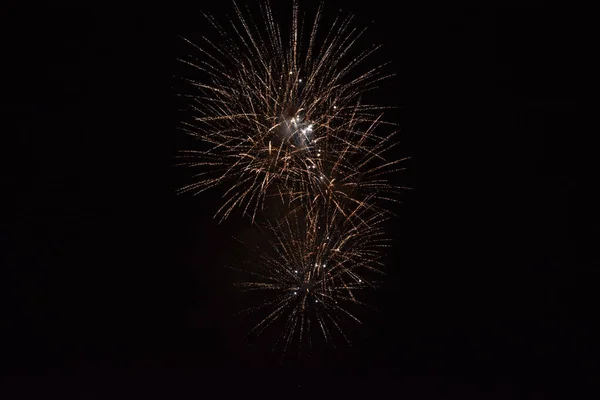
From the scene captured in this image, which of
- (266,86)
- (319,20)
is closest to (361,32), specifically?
(319,20)

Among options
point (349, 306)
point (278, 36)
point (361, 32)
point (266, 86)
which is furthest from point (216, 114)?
point (349, 306)

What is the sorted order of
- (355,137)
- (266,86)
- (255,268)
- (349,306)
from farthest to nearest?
(349,306) → (255,268) → (355,137) → (266,86)

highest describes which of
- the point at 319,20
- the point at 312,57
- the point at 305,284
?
the point at 319,20

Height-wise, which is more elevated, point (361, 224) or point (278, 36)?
point (278, 36)

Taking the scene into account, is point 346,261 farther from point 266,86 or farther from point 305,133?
point 266,86

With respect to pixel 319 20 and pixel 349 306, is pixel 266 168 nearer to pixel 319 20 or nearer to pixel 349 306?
pixel 319 20

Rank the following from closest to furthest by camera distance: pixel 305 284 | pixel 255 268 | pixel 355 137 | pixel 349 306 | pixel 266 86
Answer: pixel 266 86 → pixel 355 137 → pixel 305 284 → pixel 255 268 → pixel 349 306

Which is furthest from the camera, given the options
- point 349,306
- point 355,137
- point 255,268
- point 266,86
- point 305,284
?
point 349,306

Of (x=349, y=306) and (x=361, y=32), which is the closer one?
(x=361, y=32)

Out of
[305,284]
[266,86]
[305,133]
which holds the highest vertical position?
[266,86]
